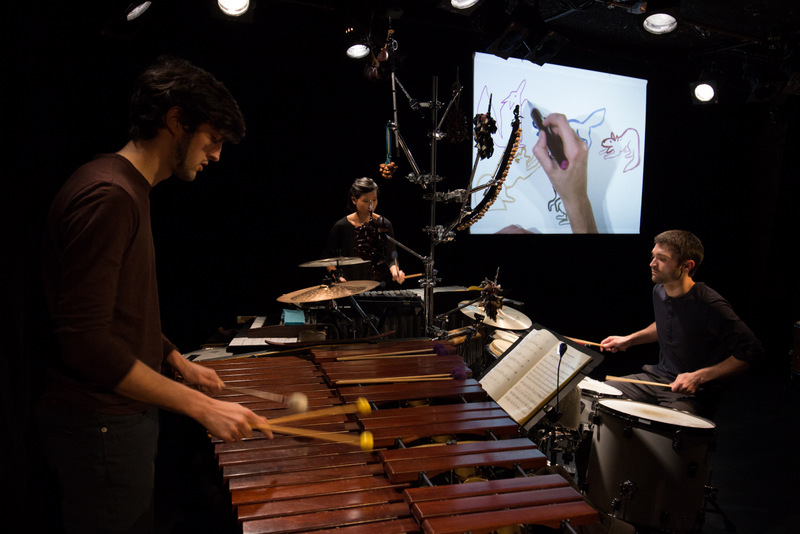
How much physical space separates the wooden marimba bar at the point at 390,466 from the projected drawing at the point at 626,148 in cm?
471

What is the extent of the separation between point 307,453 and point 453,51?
4.71m

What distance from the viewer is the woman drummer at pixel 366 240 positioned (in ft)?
10.0

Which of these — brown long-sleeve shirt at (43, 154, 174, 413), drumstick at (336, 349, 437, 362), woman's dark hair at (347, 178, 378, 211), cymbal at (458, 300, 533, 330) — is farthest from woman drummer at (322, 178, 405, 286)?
brown long-sleeve shirt at (43, 154, 174, 413)

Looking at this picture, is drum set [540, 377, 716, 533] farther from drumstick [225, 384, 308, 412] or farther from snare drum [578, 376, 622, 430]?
drumstick [225, 384, 308, 412]

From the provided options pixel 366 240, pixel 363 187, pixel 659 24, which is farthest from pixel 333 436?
pixel 659 24

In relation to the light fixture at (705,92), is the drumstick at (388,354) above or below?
below

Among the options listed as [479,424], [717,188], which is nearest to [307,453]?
[479,424]

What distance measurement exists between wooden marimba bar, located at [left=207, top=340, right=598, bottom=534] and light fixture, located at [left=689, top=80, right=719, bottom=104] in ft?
17.3

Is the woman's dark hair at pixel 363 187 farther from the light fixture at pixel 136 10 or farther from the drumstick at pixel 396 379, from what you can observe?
the drumstick at pixel 396 379

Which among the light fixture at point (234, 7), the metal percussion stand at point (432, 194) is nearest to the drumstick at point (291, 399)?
the metal percussion stand at point (432, 194)

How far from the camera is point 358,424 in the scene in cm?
179

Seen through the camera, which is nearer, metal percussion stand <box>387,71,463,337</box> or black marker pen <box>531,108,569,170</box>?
metal percussion stand <box>387,71,463,337</box>

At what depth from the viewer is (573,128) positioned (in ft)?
18.9

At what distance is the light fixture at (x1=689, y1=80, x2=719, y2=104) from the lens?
5.71 meters
